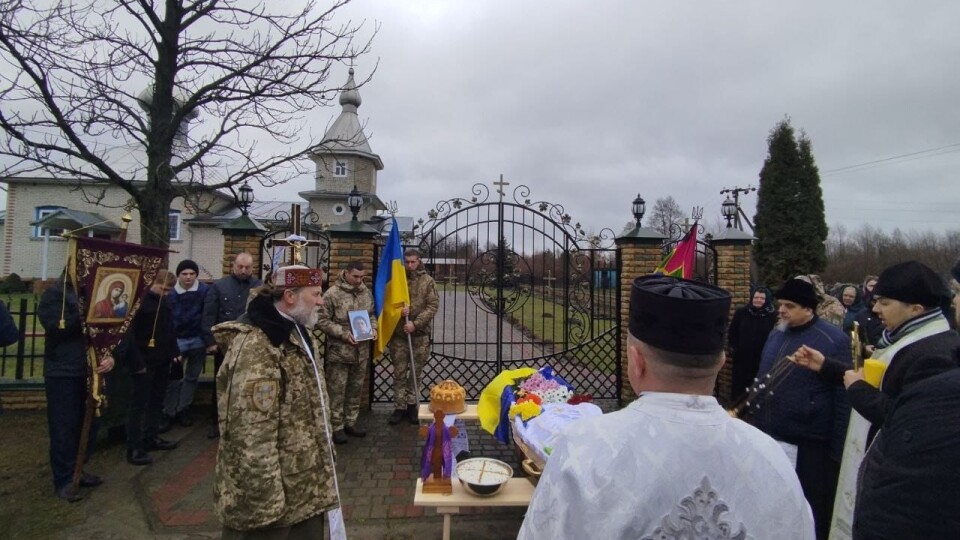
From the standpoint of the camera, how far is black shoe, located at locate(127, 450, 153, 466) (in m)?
4.65

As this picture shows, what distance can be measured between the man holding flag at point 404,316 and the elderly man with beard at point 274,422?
3.37 meters

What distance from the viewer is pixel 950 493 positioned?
143 cm

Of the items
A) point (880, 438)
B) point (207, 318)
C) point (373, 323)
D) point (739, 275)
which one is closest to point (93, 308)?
point (207, 318)

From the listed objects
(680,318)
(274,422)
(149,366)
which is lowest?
(149,366)

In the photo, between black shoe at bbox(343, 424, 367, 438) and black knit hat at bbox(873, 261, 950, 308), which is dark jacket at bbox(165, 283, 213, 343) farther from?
black knit hat at bbox(873, 261, 950, 308)

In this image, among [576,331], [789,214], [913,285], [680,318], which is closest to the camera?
[680,318]

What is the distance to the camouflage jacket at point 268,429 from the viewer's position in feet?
7.21

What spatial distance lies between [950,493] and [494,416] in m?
3.40

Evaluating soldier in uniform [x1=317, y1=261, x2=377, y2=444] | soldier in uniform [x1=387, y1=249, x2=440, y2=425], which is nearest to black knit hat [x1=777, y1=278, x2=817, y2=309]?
soldier in uniform [x1=387, y1=249, x2=440, y2=425]

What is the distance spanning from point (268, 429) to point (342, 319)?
135 inches

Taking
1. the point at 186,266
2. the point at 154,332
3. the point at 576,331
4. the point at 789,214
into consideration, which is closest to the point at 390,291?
the point at 186,266

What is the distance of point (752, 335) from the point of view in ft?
17.9

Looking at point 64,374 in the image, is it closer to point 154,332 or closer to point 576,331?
point 154,332

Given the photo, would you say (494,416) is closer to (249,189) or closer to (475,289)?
(475,289)
